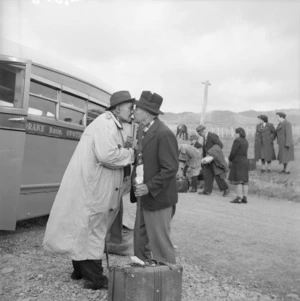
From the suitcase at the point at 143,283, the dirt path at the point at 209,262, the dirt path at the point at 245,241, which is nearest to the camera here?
the suitcase at the point at 143,283

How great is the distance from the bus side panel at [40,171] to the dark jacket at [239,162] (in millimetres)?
4667

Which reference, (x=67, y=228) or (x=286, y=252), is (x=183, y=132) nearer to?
(x=286, y=252)

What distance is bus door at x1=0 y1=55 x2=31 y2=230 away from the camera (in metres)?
5.02

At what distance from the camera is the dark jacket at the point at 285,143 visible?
42.8 feet

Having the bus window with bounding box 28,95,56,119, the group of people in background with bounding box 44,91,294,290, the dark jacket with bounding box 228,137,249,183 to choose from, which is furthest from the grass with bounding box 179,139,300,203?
the group of people in background with bounding box 44,91,294,290

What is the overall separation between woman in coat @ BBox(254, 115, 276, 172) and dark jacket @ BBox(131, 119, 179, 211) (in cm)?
999

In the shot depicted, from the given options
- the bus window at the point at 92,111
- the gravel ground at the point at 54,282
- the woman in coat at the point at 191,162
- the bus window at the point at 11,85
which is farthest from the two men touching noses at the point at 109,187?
the woman in coat at the point at 191,162

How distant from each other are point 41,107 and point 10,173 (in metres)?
1.19

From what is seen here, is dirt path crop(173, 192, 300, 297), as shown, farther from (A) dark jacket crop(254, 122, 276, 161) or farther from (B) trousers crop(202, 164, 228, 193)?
(A) dark jacket crop(254, 122, 276, 161)

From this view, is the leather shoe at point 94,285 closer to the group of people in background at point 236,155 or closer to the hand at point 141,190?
the hand at point 141,190

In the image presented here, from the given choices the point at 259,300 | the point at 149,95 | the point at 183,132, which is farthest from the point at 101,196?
the point at 183,132

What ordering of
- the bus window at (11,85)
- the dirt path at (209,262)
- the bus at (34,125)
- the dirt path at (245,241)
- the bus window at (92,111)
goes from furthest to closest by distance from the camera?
the bus window at (92,111), the bus window at (11,85), the bus at (34,125), the dirt path at (245,241), the dirt path at (209,262)

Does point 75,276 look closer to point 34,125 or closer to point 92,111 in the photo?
point 34,125

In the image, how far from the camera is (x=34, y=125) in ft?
18.3
